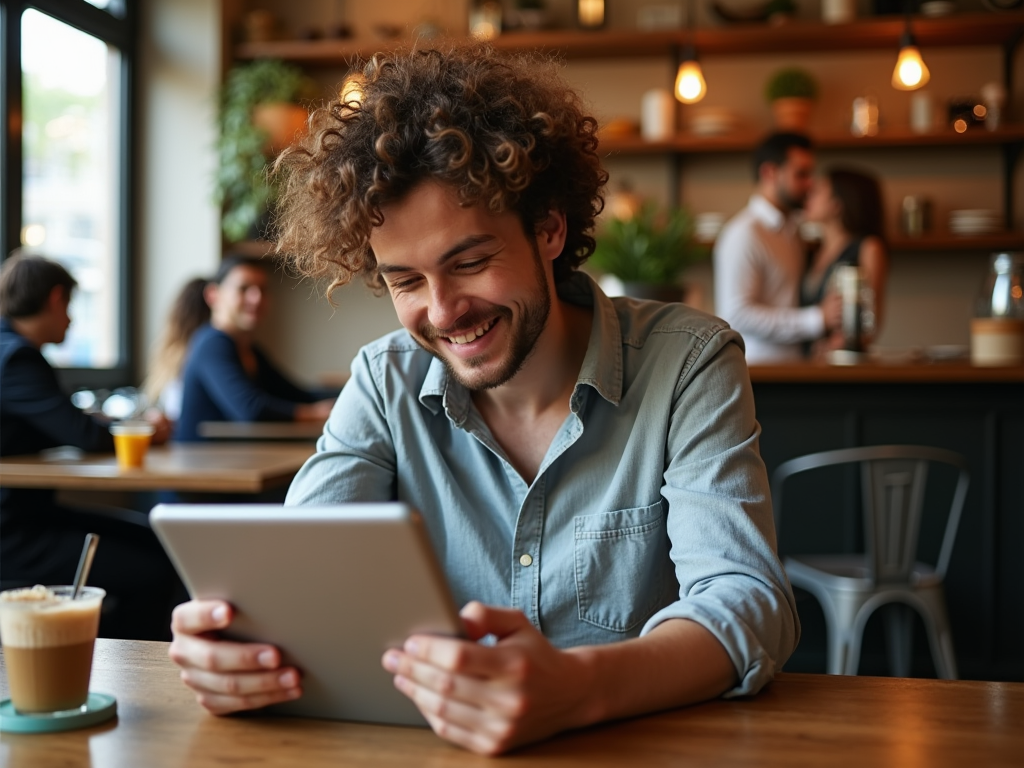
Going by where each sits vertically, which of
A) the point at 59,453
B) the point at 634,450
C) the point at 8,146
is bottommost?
the point at 59,453

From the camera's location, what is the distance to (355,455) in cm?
139

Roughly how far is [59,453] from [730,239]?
2579mm

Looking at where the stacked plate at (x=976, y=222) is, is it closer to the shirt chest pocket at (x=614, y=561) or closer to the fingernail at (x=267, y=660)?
the shirt chest pocket at (x=614, y=561)

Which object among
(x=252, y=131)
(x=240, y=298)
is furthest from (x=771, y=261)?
(x=252, y=131)

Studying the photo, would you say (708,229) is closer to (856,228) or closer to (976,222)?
(856,228)

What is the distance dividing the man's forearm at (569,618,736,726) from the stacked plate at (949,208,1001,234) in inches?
184

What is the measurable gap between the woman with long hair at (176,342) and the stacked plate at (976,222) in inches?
135

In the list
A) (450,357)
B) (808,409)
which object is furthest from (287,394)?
(450,357)

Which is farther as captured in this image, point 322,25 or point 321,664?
point 322,25

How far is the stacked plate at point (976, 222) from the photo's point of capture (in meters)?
5.19

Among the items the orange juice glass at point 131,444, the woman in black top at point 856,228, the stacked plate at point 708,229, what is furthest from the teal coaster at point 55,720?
the stacked plate at point 708,229

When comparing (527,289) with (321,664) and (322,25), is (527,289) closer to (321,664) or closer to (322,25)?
(321,664)

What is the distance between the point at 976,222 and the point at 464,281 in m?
4.51

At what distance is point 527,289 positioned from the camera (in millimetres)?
1364
